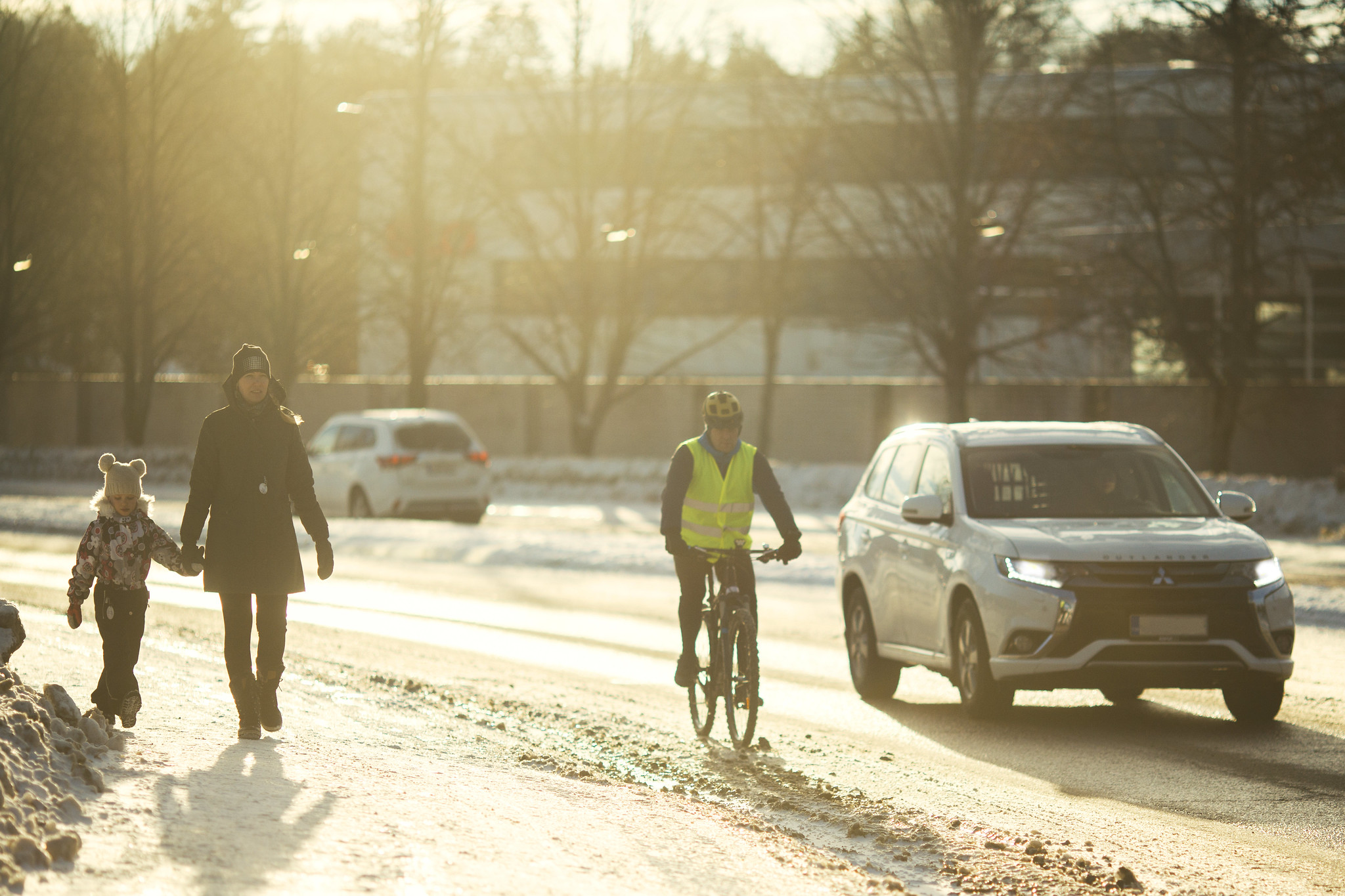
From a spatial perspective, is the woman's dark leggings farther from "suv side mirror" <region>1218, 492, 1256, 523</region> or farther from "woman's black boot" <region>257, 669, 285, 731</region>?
"suv side mirror" <region>1218, 492, 1256, 523</region>

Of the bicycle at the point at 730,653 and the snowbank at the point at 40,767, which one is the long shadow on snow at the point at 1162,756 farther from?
the snowbank at the point at 40,767

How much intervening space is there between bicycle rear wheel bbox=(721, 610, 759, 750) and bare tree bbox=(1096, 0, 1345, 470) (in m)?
16.7

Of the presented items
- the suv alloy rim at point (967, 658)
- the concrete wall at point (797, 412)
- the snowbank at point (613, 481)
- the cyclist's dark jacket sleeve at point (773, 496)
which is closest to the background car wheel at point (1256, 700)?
the suv alloy rim at point (967, 658)

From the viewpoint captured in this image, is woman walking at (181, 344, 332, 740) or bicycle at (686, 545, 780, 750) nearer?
woman walking at (181, 344, 332, 740)

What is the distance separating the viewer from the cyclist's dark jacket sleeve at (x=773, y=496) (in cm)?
899

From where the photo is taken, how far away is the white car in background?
25.7m

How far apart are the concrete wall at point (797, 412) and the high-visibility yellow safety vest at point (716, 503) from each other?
26.1 m

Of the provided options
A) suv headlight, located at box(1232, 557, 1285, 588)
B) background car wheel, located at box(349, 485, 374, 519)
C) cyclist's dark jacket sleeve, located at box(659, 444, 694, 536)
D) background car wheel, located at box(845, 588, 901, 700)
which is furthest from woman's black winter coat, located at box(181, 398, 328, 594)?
background car wheel, located at box(349, 485, 374, 519)

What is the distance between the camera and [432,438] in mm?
25906

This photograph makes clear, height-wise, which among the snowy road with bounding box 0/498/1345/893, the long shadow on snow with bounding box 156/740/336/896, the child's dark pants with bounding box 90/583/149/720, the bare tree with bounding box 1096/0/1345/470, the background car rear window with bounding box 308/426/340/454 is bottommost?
the snowy road with bounding box 0/498/1345/893

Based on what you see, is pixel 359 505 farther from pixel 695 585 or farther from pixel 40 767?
pixel 40 767

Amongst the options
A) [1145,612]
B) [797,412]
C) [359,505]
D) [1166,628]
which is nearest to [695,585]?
[1145,612]

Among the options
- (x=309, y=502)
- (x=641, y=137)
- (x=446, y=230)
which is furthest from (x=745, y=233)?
(x=309, y=502)

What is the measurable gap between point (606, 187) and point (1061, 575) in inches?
1331
